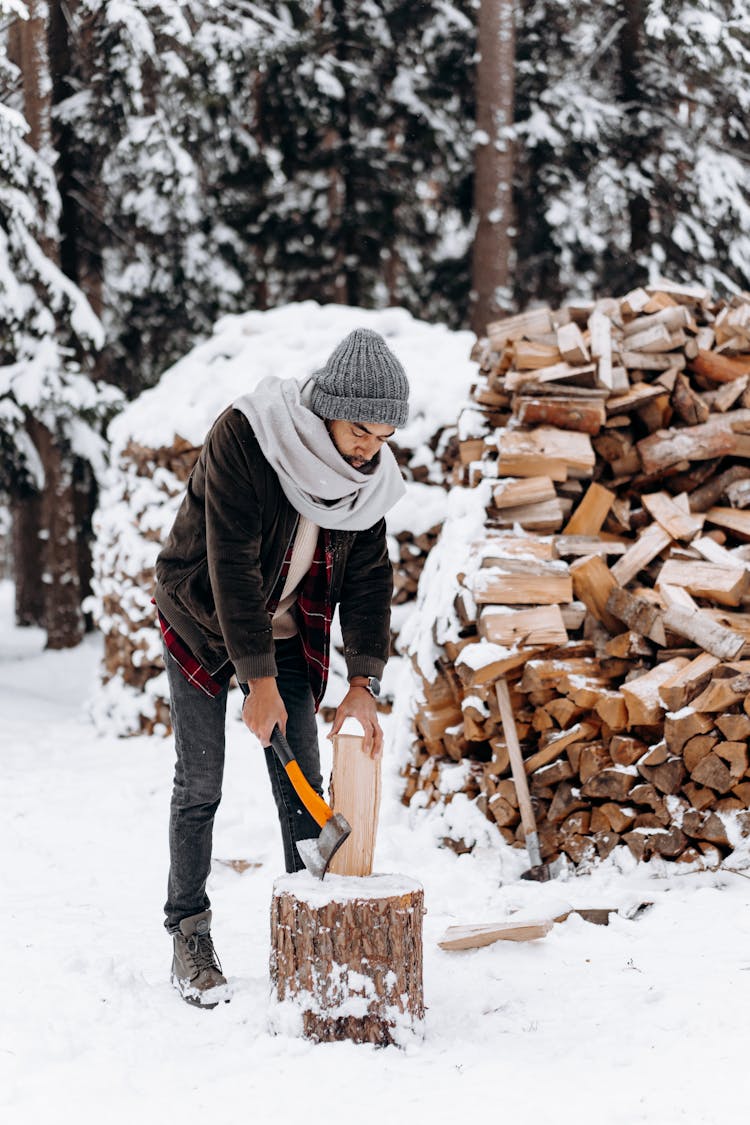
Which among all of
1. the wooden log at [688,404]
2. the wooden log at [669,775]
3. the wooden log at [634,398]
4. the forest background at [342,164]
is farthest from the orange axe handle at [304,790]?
the forest background at [342,164]

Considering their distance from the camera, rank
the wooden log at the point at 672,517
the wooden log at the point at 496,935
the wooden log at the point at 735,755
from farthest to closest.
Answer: the wooden log at the point at 672,517 → the wooden log at the point at 735,755 → the wooden log at the point at 496,935

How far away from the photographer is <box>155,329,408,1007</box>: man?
2.80m

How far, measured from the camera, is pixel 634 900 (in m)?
3.78

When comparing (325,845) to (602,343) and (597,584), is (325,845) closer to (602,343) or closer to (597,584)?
(597,584)

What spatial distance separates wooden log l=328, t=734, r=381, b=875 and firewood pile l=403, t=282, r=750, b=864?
1514 mm

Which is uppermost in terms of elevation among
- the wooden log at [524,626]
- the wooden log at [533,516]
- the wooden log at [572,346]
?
the wooden log at [572,346]

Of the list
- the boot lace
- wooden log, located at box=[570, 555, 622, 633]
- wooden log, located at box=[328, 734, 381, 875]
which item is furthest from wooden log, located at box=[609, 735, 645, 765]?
the boot lace

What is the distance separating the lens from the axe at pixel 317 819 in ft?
9.16

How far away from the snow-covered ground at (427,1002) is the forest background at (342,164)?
6.32 metres

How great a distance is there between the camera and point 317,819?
2.83 meters

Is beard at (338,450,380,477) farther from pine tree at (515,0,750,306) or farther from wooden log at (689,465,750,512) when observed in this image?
pine tree at (515,0,750,306)

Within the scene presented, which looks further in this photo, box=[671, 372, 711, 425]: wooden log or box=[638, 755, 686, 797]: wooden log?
box=[671, 372, 711, 425]: wooden log

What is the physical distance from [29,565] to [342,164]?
6273mm

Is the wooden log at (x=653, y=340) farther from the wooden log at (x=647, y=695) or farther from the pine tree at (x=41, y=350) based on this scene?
the pine tree at (x=41, y=350)
